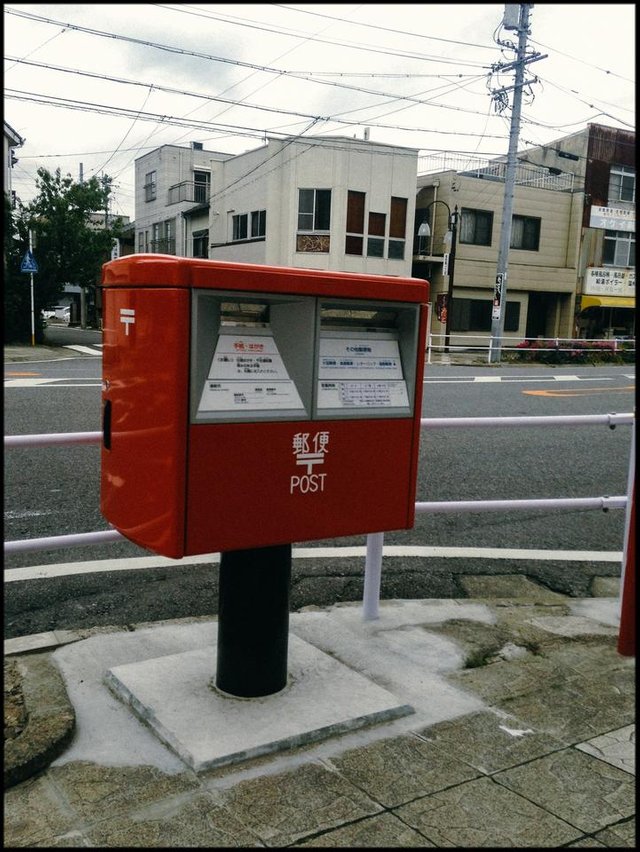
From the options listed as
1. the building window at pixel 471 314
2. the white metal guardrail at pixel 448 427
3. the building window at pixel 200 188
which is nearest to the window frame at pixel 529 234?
the building window at pixel 471 314

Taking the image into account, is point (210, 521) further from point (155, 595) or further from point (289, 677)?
point (155, 595)

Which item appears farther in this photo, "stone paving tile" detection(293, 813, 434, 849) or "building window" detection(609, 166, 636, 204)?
"building window" detection(609, 166, 636, 204)

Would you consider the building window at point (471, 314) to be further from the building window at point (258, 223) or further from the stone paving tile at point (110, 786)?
the stone paving tile at point (110, 786)

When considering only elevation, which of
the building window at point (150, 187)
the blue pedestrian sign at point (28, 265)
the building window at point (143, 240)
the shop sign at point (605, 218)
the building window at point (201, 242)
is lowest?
the blue pedestrian sign at point (28, 265)

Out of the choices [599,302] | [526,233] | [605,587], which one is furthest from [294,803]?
[599,302]

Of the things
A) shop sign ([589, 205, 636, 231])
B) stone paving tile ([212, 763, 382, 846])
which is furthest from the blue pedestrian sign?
shop sign ([589, 205, 636, 231])

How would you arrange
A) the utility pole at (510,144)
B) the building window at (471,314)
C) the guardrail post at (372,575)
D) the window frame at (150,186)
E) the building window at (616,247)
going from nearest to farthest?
the guardrail post at (372,575) → the utility pole at (510,144) → the building window at (471,314) → the building window at (616,247) → the window frame at (150,186)

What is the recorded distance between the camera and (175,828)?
2.23 metres

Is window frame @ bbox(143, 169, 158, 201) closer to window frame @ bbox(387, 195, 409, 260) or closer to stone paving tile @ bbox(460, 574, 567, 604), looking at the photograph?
window frame @ bbox(387, 195, 409, 260)

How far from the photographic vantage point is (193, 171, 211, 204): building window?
134 ft

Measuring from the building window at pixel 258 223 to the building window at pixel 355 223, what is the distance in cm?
347

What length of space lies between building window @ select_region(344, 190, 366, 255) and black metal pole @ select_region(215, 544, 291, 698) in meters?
29.1

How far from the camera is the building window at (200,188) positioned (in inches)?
1613

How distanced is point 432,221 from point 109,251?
13417 millimetres
